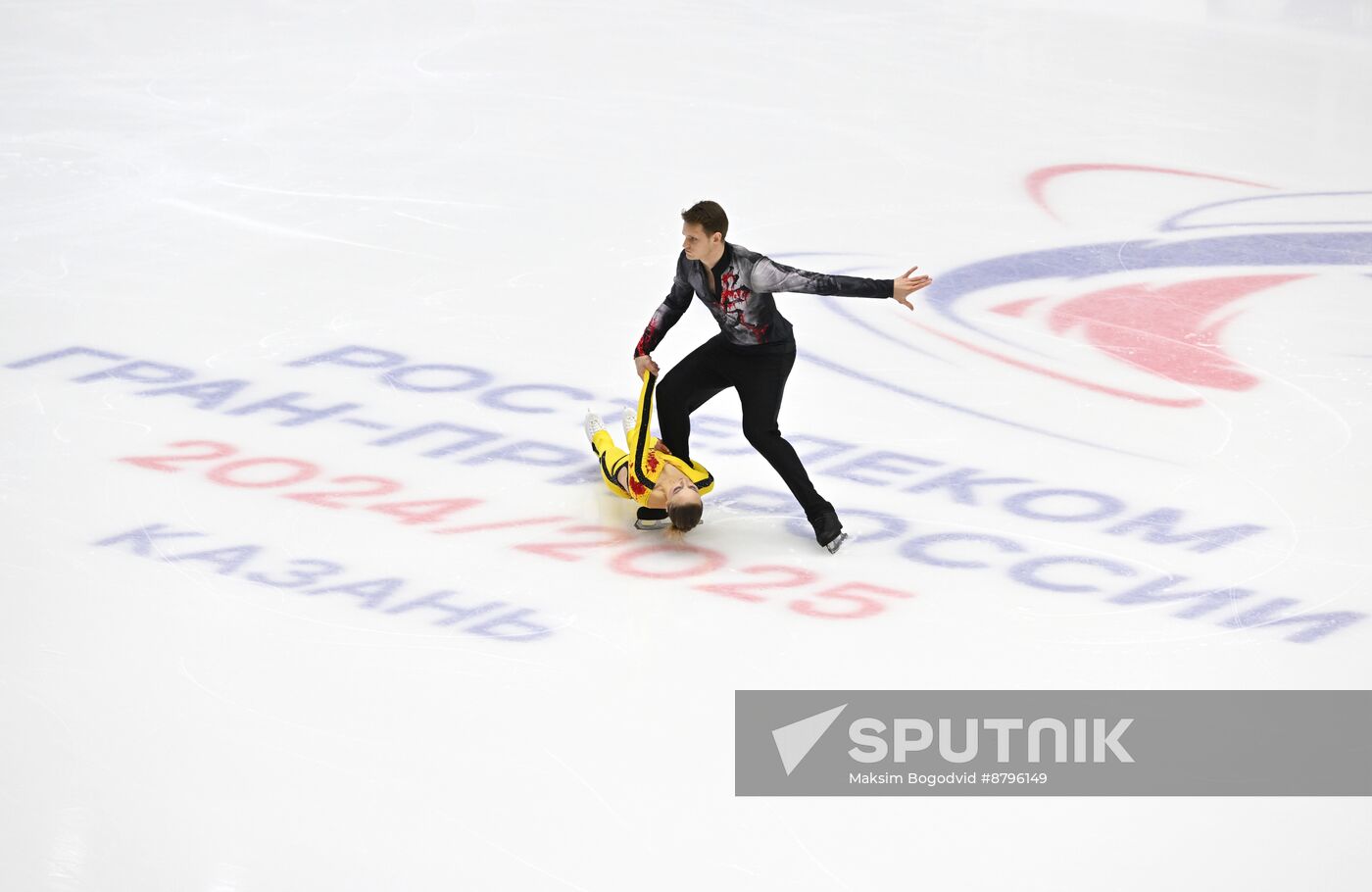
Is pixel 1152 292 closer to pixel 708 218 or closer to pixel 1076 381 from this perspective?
pixel 1076 381

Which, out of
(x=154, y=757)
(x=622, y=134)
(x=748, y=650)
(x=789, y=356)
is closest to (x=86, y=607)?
(x=154, y=757)

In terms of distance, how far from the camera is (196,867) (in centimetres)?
404

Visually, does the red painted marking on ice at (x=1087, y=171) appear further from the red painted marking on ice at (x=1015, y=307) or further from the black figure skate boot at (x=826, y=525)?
the black figure skate boot at (x=826, y=525)

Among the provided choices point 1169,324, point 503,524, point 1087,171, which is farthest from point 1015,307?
point 503,524

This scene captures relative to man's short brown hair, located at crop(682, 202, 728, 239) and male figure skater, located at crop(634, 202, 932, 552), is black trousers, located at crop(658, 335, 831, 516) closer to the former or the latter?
male figure skater, located at crop(634, 202, 932, 552)

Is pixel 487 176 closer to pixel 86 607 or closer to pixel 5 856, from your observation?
pixel 86 607

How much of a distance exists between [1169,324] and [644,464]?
3.54 meters

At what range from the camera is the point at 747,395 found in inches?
237

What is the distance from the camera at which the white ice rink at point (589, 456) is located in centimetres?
429

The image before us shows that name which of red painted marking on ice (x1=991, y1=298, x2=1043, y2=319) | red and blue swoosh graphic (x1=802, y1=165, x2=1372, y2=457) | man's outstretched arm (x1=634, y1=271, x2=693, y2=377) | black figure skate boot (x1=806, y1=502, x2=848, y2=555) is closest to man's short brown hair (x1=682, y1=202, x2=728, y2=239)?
man's outstretched arm (x1=634, y1=271, x2=693, y2=377)

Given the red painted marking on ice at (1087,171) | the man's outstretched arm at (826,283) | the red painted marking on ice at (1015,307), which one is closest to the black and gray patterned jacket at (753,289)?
the man's outstretched arm at (826,283)

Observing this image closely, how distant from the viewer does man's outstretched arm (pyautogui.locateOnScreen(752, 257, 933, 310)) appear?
18.7 feet

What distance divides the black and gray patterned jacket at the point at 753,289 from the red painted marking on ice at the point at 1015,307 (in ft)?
9.44

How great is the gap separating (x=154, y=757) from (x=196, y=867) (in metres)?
0.54
